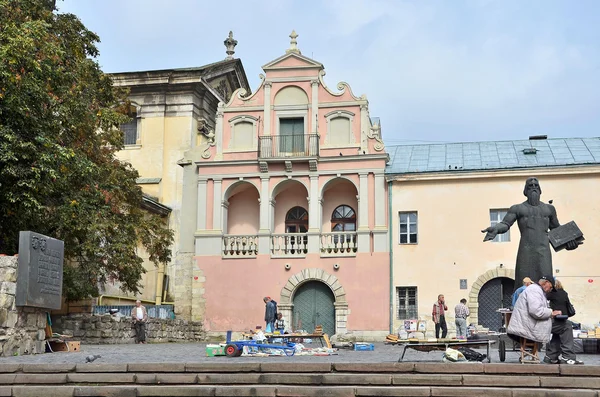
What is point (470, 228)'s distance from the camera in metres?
35.0

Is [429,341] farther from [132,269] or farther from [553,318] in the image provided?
[132,269]

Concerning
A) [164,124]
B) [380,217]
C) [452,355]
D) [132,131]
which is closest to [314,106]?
[380,217]

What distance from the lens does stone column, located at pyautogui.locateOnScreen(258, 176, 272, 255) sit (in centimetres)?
3628

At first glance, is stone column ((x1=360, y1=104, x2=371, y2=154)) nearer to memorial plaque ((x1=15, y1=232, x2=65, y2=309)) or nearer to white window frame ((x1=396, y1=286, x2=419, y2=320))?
white window frame ((x1=396, y1=286, x2=419, y2=320))

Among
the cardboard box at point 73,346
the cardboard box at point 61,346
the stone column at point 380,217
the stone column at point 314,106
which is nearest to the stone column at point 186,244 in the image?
the stone column at point 314,106

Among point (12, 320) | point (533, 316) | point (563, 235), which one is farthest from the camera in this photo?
point (563, 235)

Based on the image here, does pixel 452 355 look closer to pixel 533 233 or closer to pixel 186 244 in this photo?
pixel 533 233

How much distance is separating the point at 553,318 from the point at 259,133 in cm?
2419

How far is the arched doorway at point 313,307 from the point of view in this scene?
117ft

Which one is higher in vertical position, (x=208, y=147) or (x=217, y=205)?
(x=208, y=147)

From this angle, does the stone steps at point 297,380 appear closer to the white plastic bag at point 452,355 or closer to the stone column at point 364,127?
the white plastic bag at point 452,355

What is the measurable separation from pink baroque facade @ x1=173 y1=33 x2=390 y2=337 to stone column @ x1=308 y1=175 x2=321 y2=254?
4cm

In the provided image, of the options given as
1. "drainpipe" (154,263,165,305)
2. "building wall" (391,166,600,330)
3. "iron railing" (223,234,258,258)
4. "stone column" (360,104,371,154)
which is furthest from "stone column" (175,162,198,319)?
"building wall" (391,166,600,330)

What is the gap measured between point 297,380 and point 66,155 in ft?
43.9
